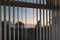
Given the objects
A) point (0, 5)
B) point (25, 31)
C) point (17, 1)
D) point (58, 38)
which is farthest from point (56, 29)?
point (0, 5)

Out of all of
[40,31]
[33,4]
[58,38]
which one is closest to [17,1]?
[33,4]

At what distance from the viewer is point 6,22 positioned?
1.68 meters

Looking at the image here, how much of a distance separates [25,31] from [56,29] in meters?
0.61

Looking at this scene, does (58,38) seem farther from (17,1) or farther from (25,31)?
(17,1)

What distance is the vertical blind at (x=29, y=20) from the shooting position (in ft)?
5.52

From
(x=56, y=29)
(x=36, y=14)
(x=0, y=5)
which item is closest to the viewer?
(x=0, y=5)

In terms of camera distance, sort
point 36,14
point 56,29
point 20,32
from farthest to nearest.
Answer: point 56,29, point 36,14, point 20,32

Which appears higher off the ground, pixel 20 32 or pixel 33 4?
pixel 33 4

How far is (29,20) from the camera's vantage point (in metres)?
1.85

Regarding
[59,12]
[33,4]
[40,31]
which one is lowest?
[40,31]

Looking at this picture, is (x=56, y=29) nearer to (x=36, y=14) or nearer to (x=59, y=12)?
(x=59, y=12)

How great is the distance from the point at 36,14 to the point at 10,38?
578 millimetres

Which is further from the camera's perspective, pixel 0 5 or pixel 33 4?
pixel 33 4

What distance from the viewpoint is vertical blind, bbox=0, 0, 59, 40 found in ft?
5.52
